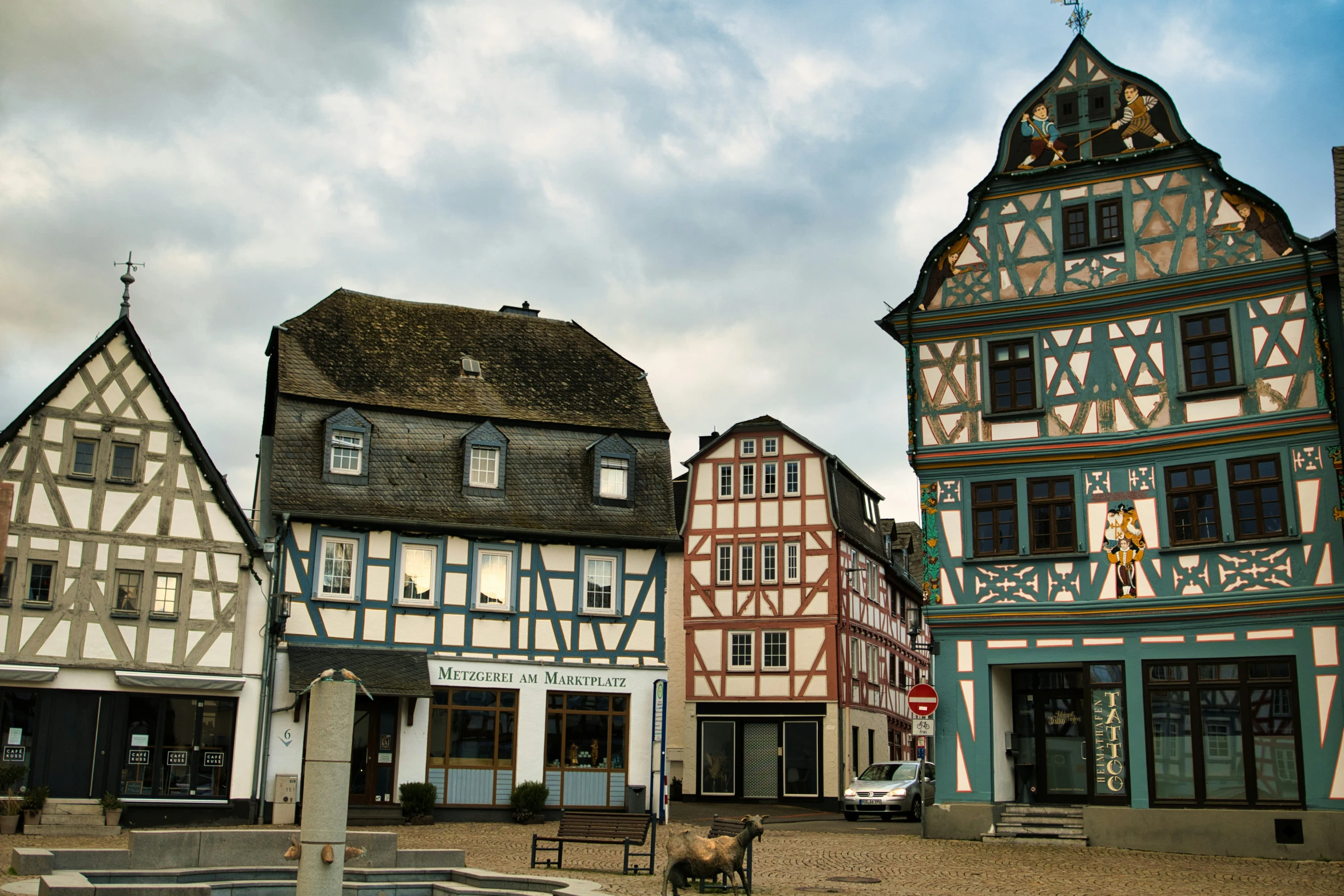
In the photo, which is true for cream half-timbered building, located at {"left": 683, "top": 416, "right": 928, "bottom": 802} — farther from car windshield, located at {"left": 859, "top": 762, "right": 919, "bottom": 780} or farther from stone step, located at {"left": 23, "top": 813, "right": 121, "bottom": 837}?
stone step, located at {"left": 23, "top": 813, "right": 121, "bottom": 837}

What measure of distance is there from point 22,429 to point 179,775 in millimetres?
7566

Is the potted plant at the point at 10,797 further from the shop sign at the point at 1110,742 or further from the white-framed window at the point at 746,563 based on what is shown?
the white-framed window at the point at 746,563

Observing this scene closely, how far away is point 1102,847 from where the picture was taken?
22812 millimetres

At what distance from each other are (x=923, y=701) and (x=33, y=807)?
16.0 meters

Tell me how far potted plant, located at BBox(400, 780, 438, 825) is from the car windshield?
1093 centimetres

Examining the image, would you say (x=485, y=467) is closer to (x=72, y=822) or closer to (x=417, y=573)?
(x=417, y=573)

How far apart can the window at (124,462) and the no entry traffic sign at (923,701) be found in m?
16.2

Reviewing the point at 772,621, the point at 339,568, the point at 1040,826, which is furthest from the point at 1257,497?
the point at 772,621

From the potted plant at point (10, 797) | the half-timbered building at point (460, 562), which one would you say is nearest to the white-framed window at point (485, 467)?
the half-timbered building at point (460, 562)

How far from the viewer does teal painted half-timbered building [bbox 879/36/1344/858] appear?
73.4 feet

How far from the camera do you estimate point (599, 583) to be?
3159 centimetres

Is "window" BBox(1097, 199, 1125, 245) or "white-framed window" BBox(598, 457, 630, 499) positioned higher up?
"window" BBox(1097, 199, 1125, 245)

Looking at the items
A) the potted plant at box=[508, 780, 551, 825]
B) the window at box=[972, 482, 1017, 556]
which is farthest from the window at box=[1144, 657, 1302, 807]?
the potted plant at box=[508, 780, 551, 825]

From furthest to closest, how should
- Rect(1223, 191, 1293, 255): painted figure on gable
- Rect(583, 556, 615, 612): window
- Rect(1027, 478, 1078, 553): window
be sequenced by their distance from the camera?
Rect(583, 556, 615, 612): window, Rect(1027, 478, 1078, 553): window, Rect(1223, 191, 1293, 255): painted figure on gable
